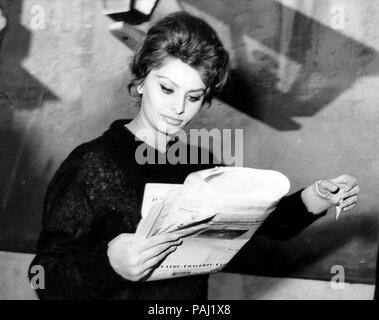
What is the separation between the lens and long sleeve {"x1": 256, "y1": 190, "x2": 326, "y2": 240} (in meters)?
0.98

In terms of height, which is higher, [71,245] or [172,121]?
[172,121]

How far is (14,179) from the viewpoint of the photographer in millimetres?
1605

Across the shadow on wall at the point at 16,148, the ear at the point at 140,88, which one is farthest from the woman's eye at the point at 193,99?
the shadow on wall at the point at 16,148

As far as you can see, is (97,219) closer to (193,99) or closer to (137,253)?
(137,253)

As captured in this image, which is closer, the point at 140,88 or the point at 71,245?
the point at 71,245

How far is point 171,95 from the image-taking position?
893 millimetres

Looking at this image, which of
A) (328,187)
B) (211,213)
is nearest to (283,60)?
(328,187)

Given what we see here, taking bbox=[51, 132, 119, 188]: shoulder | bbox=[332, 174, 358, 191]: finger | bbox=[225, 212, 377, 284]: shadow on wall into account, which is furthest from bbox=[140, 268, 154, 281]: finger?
bbox=[225, 212, 377, 284]: shadow on wall

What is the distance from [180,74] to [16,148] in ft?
3.12

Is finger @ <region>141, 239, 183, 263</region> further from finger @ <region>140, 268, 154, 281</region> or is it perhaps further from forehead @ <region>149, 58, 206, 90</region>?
forehead @ <region>149, 58, 206, 90</region>

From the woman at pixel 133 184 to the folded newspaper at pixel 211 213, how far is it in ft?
0.15

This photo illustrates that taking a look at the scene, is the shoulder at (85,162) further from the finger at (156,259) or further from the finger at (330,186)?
the finger at (330,186)

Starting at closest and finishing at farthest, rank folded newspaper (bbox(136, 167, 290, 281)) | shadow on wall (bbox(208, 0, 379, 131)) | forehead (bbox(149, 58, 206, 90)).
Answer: folded newspaper (bbox(136, 167, 290, 281)), forehead (bbox(149, 58, 206, 90)), shadow on wall (bbox(208, 0, 379, 131))

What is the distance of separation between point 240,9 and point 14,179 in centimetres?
100
